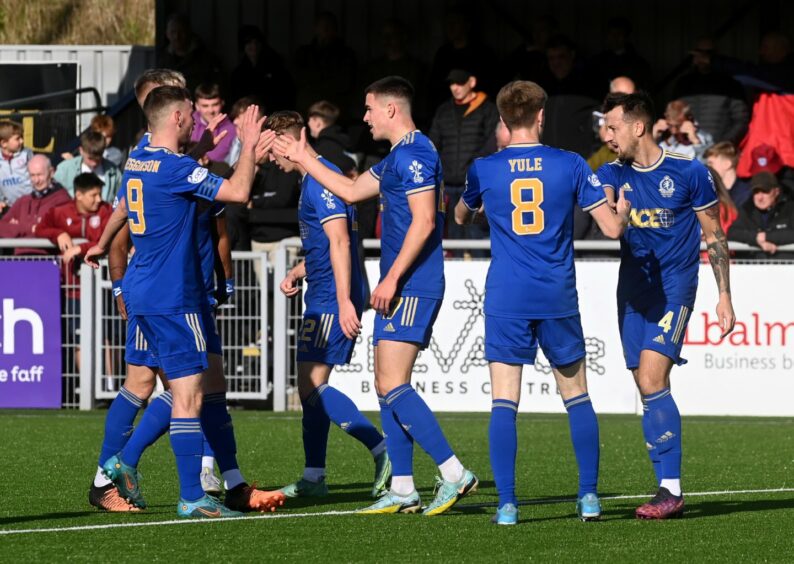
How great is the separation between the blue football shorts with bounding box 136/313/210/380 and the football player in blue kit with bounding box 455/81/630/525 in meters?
1.44

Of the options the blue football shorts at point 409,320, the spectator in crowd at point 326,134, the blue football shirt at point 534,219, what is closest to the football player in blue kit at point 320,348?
the blue football shorts at point 409,320

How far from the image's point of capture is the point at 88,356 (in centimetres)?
1499

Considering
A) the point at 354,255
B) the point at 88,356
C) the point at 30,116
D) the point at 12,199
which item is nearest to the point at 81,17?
the point at 30,116

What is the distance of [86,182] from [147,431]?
291 inches

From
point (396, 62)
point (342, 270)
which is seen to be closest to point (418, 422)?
point (342, 270)

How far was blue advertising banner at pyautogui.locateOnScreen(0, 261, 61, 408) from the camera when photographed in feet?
48.6

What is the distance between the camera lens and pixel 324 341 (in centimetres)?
909

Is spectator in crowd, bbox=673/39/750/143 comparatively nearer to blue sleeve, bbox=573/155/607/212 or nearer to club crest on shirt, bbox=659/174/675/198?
club crest on shirt, bbox=659/174/675/198

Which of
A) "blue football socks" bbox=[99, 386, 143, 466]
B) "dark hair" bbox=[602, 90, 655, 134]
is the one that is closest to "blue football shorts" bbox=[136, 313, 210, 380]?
"blue football socks" bbox=[99, 386, 143, 466]

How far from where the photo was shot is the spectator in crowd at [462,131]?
16.0 m

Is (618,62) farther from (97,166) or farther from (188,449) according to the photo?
(188,449)

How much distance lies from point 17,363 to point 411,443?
7653mm

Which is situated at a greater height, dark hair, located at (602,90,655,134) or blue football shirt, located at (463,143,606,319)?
dark hair, located at (602,90,655,134)

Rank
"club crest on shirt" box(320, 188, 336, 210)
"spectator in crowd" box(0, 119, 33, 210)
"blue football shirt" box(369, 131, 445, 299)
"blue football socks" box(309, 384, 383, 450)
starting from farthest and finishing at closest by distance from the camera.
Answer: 1. "spectator in crowd" box(0, 119, 33, 210)
2. "blue football socks" box(309, 384, 383, 450)
3. "club crest on shirt" box(320, 188, 336, 210)
4. "blue football shirt" box(369, 131, 445, 299)
